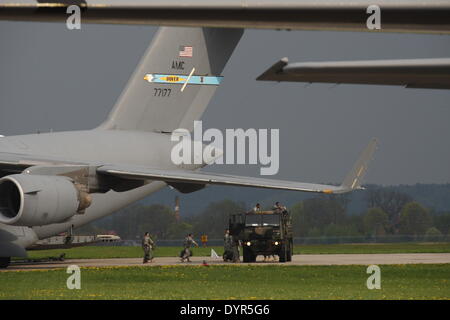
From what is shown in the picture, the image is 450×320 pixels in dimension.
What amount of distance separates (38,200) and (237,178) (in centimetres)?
761

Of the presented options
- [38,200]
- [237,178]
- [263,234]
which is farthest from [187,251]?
[38,200]

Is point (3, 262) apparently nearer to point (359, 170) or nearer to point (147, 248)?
point (147, 248)

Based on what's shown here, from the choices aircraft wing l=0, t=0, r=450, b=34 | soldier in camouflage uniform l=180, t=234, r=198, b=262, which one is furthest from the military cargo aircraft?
aircraft wing l=0, t=0, r=450, b=34

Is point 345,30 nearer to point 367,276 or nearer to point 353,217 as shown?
point 367,276

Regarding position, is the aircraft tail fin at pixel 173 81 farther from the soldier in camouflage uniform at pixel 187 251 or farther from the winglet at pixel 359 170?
the winglet at pixel 359 170

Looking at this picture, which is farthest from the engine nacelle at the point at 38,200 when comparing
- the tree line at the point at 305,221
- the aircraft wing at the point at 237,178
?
the tree line at the point at 305,221

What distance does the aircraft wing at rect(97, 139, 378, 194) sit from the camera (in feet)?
87.0

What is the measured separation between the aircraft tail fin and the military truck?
18.0 ft

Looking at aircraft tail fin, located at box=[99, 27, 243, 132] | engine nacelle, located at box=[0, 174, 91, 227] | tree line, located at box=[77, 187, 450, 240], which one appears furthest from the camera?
tree line, located at box=[77, 187, 450, 240]

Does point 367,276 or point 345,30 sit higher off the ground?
point 345,30

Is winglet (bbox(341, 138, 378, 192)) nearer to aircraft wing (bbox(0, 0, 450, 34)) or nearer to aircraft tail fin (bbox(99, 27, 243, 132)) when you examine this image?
aircraft tail fin (bbox(99, 27, 243, 132))

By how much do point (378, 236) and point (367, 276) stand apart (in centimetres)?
6143

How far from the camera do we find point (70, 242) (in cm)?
3216
